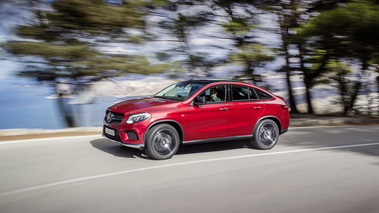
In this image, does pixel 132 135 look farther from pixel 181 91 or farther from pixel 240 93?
pixel 240 93

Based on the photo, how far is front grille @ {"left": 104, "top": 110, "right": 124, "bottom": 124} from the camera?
6.85 metres

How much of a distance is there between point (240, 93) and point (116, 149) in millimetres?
3012

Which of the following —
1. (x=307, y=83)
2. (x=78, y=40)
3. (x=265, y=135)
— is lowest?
(x=265, y=135)

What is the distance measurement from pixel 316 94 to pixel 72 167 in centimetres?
1491

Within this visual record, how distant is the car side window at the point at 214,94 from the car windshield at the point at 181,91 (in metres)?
0.18

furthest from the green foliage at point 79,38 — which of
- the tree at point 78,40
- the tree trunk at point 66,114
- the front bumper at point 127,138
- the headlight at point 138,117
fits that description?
the headlight at point 138,117

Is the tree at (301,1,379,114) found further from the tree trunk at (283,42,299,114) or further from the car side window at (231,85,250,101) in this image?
the car side window at (231,85,250,101)

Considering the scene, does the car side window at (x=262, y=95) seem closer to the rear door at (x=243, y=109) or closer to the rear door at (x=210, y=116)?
the rear door at (x=243, y=109)

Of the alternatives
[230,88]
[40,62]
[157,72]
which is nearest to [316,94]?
[157,72]

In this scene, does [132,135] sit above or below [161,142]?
above

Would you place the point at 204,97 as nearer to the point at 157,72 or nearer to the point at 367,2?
the point at 157,72

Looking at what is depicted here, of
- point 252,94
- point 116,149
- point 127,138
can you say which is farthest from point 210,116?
point 116,149

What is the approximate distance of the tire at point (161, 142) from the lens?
6691 millimetres

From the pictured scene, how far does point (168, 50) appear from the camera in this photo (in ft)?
47.1
